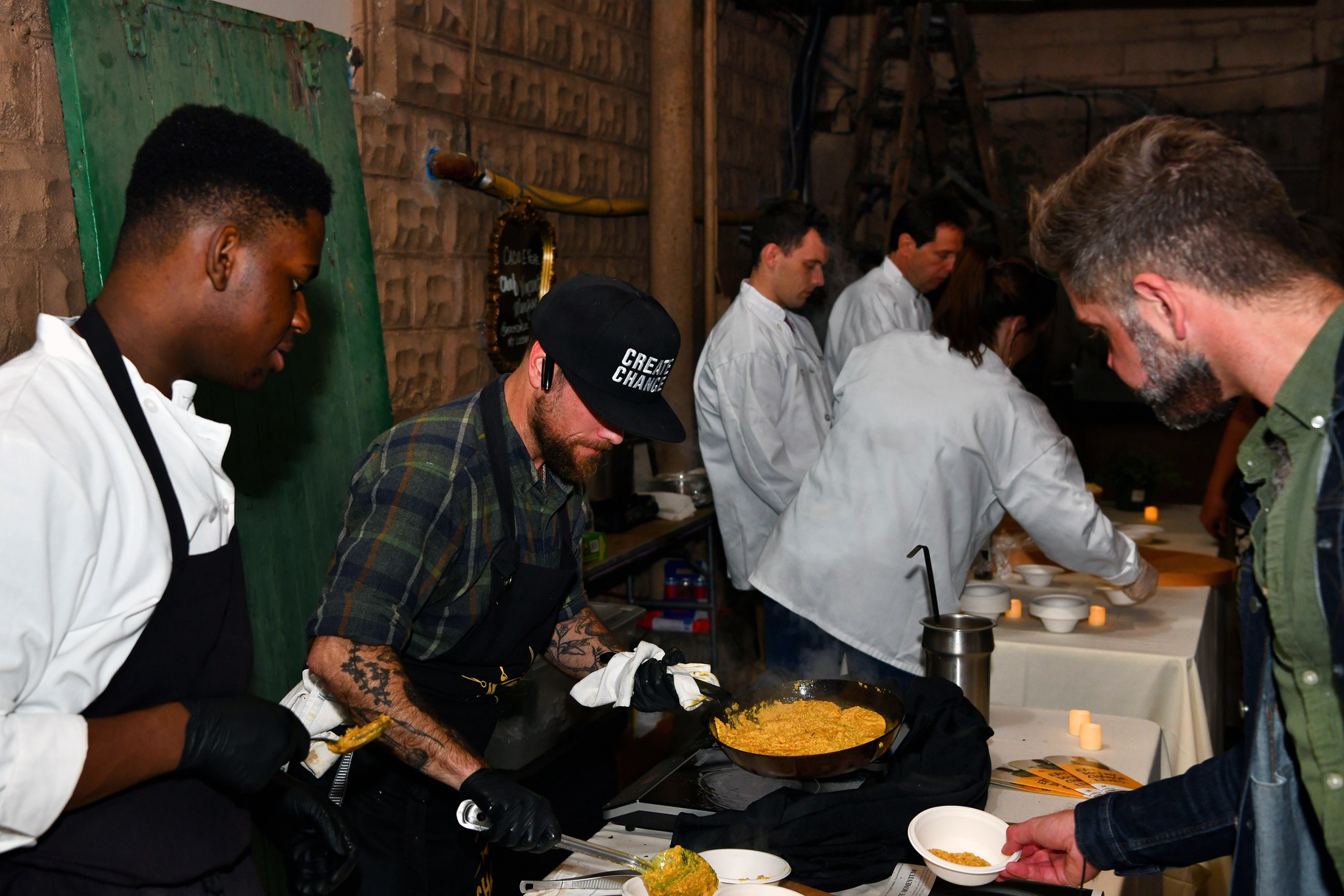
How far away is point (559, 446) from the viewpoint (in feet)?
7.07

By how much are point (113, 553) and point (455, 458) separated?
2.48 ft

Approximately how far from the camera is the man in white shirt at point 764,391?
436 cm

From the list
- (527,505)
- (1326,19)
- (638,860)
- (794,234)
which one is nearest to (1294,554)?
(638,860)

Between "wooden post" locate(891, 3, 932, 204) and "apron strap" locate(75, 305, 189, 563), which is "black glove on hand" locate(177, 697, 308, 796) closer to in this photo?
"apron strap" locate(75, 305, 189, 563)

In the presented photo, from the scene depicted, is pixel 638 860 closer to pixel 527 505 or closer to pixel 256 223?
pixel 527 505

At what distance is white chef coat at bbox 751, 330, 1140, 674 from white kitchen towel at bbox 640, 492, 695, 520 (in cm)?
156

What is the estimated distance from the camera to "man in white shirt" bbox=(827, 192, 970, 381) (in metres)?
5.27

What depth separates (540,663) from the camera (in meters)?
3.97

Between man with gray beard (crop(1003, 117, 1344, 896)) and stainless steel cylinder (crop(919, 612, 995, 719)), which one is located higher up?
man with gray beard (crop(1003, 117, 1344, 896))

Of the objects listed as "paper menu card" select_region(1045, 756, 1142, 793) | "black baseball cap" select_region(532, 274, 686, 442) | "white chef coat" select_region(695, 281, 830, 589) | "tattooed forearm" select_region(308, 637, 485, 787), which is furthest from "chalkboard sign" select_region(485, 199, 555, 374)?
"paper menu card" select_region(1045, 756, 1142, 793)

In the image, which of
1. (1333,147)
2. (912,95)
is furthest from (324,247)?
(1333,147)

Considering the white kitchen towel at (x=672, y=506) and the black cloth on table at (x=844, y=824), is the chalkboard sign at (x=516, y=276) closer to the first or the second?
the white kitchen towel at (x=672, y=506)

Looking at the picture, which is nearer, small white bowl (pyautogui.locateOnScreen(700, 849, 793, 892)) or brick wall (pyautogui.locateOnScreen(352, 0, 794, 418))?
small white bowl (pyautogui.locateOnScreen(700, 849, 793, 892))

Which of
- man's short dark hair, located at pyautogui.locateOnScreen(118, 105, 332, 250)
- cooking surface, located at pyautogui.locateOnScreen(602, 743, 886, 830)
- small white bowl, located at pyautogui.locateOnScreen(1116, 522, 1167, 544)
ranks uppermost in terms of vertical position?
man's short dark hair, located at pyautogui.locateOnScreen(118, 105, 332, 250)
